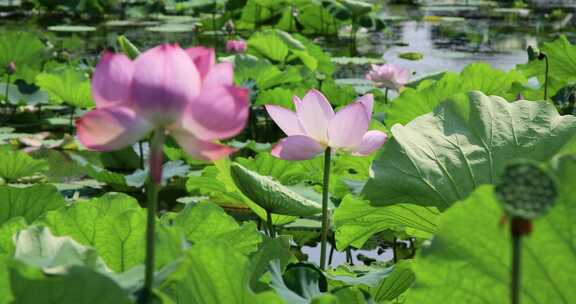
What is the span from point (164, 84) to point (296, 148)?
597mm

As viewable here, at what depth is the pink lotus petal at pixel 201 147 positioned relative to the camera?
20.1 inches

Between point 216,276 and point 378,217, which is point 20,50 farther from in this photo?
point 216,276

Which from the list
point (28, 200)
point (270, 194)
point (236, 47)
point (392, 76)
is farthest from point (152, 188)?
point (236, 47)

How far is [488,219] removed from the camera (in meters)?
0.57

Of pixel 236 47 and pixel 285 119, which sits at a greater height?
pixel 285 119

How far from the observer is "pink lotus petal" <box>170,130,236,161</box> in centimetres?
51

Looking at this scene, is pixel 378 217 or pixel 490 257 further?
pixel 378 217

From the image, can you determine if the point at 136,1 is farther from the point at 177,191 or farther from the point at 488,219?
the point at 488,219

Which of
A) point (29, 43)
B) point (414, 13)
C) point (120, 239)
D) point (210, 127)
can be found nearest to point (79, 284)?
point (210, 127)

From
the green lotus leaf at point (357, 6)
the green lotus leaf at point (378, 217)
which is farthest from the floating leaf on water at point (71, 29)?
the green lotus leaf at point (378, 217)

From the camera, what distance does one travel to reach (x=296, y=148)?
110cm

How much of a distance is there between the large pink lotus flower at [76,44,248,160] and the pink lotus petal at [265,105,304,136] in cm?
58

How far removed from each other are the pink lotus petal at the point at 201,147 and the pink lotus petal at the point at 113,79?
0.04 meters

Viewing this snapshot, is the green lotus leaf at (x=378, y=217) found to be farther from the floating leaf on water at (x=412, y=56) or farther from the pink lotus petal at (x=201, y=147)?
the floating leaf on water at (x=412, y=56)
